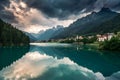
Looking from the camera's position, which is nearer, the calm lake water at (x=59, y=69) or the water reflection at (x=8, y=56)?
the calm lake water at (x=59, y=69)

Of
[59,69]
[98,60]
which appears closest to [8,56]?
[98,60]

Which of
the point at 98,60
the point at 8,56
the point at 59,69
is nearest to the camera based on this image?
the point at 59,69

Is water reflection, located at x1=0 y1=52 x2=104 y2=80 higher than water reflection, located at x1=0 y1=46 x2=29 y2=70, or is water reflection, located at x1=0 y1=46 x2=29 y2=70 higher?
water reflection, located at x1=0 y1=46 x2=29 y2=70

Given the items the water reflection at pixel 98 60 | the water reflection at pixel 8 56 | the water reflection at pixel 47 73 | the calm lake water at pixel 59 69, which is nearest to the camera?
the water reflection at pixel 47 73

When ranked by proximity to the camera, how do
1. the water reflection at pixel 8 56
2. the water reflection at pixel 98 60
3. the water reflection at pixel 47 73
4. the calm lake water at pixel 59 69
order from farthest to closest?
the water reflection at pixel 8 56 → the water reflection at pixel 98 60 → the calm lake water at pixel 59 69 → the water reflection at pixel 47 73

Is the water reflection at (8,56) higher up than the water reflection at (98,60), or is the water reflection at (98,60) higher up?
the water reflection at (8,56)

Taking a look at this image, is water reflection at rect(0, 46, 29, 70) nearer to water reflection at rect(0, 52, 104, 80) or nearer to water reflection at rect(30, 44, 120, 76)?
water reflection at rect(0, 52, 104, 80)

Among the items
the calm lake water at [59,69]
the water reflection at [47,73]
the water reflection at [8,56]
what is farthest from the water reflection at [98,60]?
the water reflection at [8,56]

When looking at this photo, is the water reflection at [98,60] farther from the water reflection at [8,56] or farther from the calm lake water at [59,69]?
the water reflection at [8,56]

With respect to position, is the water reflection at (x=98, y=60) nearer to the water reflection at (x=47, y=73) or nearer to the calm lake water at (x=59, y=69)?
the calm lake water at (x=59, y=69)

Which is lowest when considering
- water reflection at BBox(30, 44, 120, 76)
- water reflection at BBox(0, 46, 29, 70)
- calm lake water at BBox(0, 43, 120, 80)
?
water reflection at BBox(30, 44, 120, 76)

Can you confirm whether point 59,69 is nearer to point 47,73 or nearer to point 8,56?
point 47,73

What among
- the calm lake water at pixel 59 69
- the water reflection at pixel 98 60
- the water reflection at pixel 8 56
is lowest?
the water reflection at pixel 98 60

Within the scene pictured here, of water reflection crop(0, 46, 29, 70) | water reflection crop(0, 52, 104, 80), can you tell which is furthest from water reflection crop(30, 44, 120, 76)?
water reflection crop(0, 46, 29, 70)
